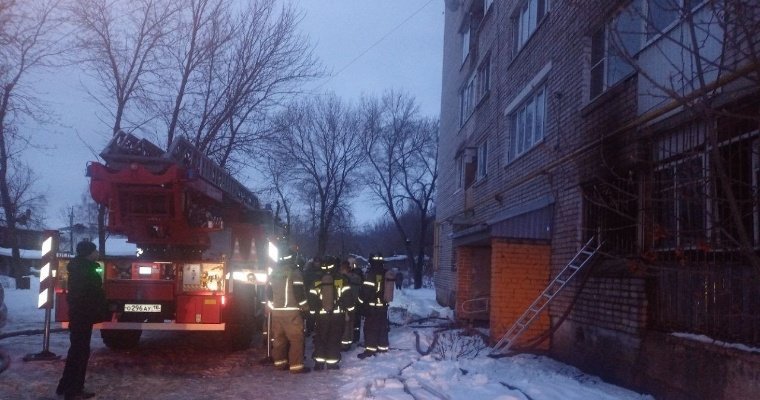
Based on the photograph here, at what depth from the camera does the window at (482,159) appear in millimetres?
18800

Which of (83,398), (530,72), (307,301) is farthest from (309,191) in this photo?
(83,398)

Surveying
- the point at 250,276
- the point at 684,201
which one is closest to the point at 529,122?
the point at 250,276

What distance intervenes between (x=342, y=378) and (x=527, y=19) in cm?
896

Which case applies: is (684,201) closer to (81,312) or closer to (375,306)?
(81,312)

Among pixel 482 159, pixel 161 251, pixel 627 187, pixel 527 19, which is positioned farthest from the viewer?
pixel 482 159

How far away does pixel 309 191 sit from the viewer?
40.2m

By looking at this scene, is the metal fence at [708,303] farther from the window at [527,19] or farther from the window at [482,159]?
the window at [482,159]

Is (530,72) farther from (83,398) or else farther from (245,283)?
(83,398)

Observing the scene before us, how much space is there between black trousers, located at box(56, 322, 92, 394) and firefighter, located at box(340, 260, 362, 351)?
13.6 feet

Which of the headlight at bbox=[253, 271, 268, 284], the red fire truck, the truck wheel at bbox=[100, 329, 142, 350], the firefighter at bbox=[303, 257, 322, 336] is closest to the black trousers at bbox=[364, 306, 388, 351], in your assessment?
the firefighter at bbox=[303, 257, 322, 336]

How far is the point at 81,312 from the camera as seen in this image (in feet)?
27.9

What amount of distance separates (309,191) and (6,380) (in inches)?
1231

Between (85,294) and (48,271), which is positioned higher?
(48,271)

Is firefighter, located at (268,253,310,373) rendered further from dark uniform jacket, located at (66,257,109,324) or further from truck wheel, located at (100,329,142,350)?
truck wheel, located at (100,329,142,350)
